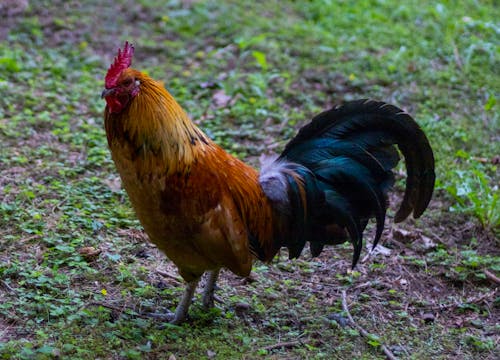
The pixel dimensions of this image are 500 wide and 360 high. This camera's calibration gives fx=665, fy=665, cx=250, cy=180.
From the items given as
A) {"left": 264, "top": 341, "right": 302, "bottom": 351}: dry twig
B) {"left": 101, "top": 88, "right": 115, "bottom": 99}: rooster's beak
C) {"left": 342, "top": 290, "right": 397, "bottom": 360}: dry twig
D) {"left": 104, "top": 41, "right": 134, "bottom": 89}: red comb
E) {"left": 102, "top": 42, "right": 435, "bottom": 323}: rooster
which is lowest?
{"left": 264, "top": 341, "right": 302, "bottom": 351}: dry twig

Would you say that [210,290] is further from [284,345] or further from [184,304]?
[284,345]

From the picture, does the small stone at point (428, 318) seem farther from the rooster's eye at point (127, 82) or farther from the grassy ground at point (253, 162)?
the rooster's eye at point (127, 82)

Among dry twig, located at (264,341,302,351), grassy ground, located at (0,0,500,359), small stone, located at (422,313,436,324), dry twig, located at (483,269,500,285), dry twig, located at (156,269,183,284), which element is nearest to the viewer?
dry twig, located at (264,341,302,351)

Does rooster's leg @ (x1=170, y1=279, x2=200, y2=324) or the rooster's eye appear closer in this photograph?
the rooster's eye

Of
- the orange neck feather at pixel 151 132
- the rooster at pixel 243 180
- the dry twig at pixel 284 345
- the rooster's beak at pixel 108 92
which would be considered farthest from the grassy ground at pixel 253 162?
the rooster's beak at pixel 108 92

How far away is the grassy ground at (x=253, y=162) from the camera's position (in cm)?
432

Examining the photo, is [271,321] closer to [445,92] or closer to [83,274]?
[83,274]

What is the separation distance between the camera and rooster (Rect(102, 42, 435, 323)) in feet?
12.9

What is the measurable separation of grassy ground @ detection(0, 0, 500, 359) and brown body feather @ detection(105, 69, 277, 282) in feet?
1.96

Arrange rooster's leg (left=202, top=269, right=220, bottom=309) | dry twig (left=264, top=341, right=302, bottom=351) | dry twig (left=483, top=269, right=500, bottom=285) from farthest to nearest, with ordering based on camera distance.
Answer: dry twig (left=483, top=269, right=500, bottom=285) < rooster's leg (left=202, top=269, right=220, bottom=309) < dry twig (left=264, top=341, right=302, bottom=351)

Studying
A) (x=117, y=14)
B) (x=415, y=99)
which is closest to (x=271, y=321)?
(x=415, y=99)

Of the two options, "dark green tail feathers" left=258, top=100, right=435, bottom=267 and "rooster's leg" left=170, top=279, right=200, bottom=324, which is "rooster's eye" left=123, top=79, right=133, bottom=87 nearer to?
"dark green tail feathers" left=258, top=100, right=435, bottom=267

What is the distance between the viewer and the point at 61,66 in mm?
7887

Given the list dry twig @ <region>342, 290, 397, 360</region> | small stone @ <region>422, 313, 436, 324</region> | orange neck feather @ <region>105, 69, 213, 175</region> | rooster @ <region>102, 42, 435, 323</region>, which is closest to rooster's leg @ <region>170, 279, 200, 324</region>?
rooster @ <region>102, 42, 435, 323</region>
